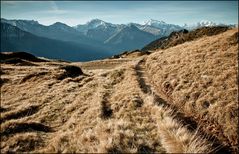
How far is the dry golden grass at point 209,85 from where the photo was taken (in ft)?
44.6

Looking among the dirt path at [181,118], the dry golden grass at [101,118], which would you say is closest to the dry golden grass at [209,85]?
the dry golden grass at [101,118]

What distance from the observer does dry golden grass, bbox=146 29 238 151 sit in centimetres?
1360

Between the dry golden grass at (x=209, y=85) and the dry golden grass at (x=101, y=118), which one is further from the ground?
the dry golden grass at (x=209, y=85)

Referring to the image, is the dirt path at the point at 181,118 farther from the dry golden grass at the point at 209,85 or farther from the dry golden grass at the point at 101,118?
the dry golden grass at the point at 209,85

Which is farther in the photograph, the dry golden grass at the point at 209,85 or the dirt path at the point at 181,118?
the dry golden grass at the point at 209,85

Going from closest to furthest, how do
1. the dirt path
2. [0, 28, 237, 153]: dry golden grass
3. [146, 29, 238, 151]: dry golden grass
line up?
[0, 28, 237, 153]: dry golden grass, the dirt path, [146, 29, 238, 151]: dry golden grass

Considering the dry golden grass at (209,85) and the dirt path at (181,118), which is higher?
the dry golden grass at (209,85)

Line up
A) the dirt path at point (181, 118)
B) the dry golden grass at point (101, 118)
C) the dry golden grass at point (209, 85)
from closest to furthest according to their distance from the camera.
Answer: the dry golden grass at point (101, 118) < the dirt path at point (181, 118) < the dry golden grass at point (209, 85)

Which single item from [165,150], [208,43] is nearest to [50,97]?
[165,150]

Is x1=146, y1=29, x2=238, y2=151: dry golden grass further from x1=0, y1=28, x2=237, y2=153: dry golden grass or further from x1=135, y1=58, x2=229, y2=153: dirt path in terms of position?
x1=135, y1=58, x2=229, y2=153: dirt path

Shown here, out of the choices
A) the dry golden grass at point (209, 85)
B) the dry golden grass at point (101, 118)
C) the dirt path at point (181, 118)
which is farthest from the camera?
the dry golden grass at point (209, 85)

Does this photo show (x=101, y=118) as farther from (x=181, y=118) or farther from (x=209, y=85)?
(x=209, y=85)

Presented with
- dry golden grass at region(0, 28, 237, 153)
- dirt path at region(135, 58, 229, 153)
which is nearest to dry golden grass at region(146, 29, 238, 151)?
dry golden grass at region(0, 28, 237, 153)

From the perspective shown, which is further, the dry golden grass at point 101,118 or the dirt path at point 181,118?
the dirt path at point 181,118
